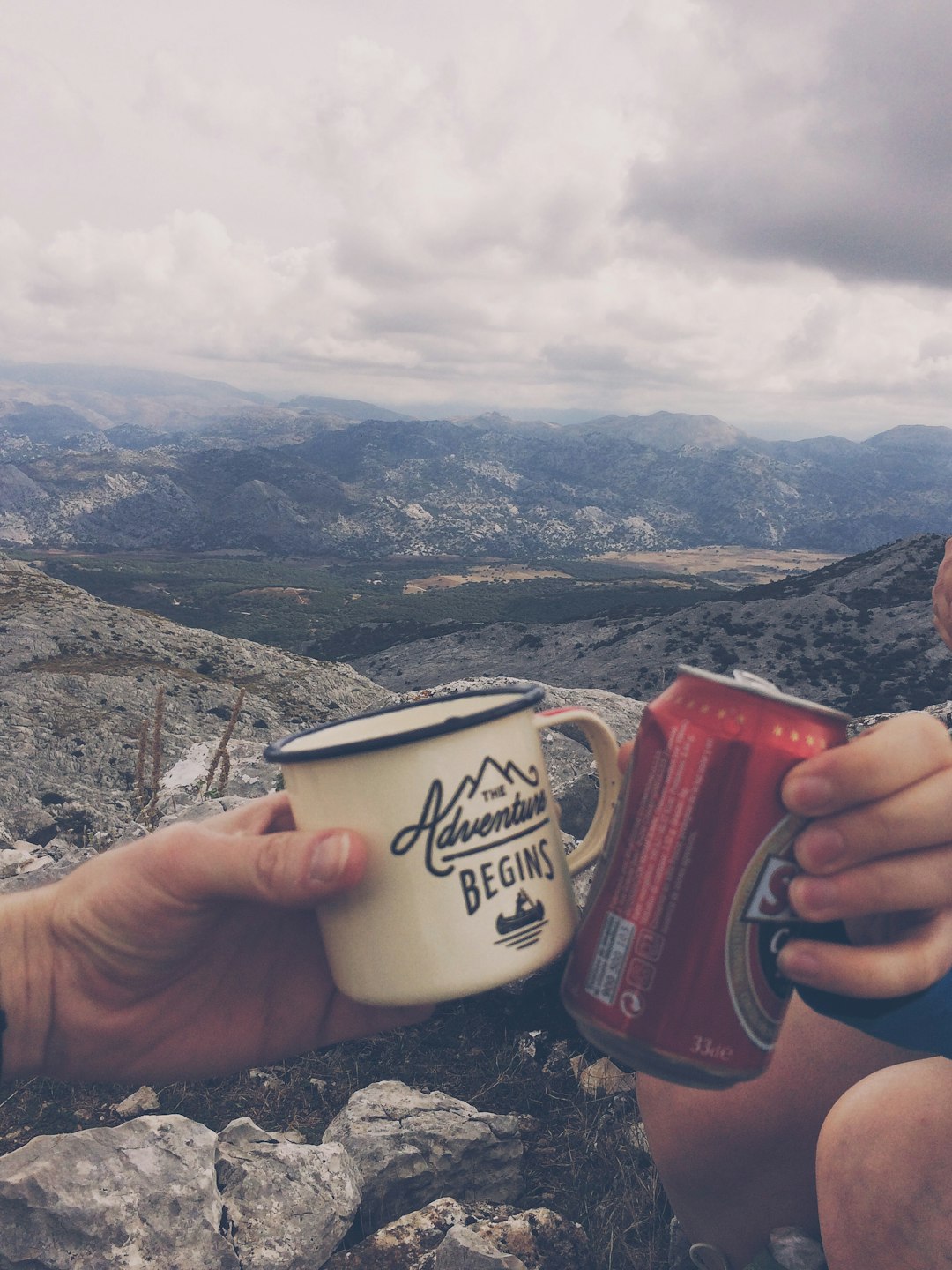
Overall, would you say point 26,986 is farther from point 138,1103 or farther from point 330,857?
point 138,1103

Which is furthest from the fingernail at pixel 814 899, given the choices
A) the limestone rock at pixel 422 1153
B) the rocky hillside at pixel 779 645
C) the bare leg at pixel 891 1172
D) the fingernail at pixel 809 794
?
the rocky hillside at pixel 779 645

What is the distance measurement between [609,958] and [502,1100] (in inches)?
134

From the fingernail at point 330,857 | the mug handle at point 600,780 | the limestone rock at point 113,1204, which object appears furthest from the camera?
the limestone rock at point 113,1204

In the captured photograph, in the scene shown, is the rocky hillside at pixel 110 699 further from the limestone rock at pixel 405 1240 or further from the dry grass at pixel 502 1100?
the limestone rock at pixel 405 1240

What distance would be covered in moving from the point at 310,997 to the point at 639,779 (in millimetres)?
1963

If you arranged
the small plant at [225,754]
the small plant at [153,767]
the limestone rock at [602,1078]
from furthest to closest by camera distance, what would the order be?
the small plant at [225,754] → the small plant at [153,767] → the limestone rock at [602,1078]

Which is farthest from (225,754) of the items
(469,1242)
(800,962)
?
(800,962)

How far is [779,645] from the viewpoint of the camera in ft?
164

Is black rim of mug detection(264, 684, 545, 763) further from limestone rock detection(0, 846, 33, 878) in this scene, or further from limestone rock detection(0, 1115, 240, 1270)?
limestone rock detection(0, 846, 33, 878)

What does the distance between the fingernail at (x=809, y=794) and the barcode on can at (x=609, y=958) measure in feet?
1.92

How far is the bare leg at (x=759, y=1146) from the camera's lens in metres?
3.61

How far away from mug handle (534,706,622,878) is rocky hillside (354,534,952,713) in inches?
1556

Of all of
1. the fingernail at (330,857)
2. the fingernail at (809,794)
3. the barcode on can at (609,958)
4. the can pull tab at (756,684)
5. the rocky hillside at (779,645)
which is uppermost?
the can pull tab at (756,684)

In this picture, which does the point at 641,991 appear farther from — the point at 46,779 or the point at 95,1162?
the point at 46,779
